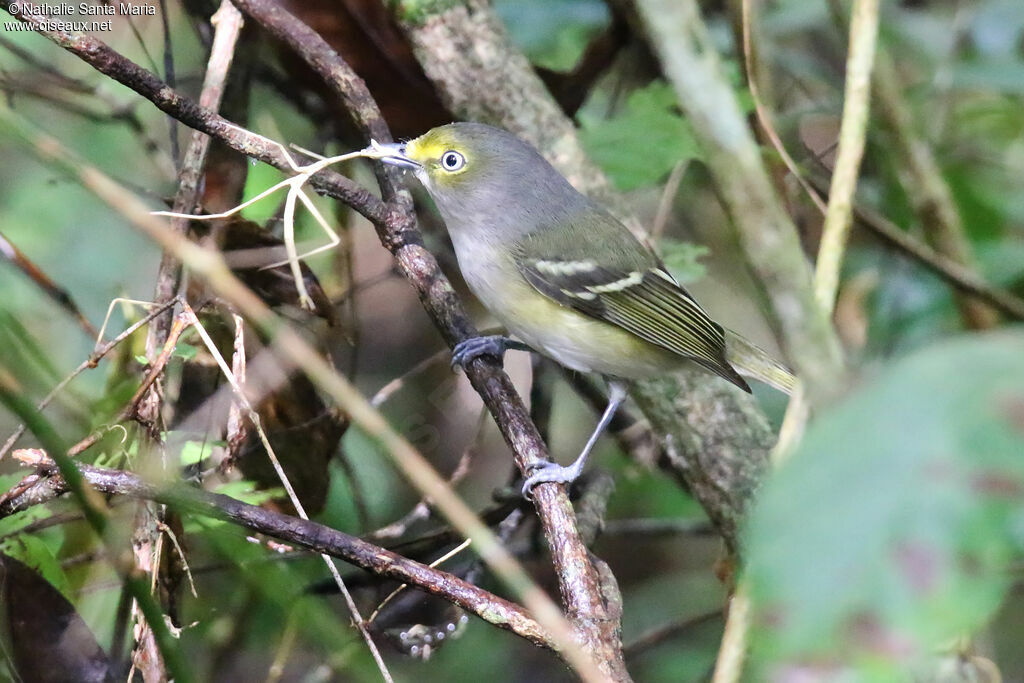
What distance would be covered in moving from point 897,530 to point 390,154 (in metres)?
2.34

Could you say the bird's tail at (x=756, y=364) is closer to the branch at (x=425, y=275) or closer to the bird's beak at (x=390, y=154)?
the branch at (x=425, y=275)

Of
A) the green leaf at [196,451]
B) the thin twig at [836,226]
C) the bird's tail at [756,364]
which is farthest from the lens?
the bird's tail at [756,364]

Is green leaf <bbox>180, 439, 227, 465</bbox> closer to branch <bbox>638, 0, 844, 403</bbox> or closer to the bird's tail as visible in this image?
branch <bbox>638, 0, 844, 403</bbox>

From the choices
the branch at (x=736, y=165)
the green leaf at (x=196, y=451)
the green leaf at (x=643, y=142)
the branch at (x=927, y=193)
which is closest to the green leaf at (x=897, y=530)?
the branch at (x=736, y=165)

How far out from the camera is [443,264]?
4.05 metres

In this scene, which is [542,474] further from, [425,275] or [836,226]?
[836,226]

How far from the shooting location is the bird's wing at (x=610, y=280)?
10.7 ft

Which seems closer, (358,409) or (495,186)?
(358,409)

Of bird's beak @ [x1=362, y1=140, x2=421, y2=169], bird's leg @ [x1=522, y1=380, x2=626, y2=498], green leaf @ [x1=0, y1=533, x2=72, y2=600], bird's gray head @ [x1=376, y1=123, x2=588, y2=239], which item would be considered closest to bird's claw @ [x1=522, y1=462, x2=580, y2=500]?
bird's leg @ [x1=522, y1=380, x2=626, y2=498]

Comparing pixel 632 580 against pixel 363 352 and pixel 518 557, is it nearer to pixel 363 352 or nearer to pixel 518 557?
pixel 518 557

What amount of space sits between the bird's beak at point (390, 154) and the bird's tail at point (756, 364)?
1.36m

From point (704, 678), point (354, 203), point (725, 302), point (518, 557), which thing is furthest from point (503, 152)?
point (725, 302)

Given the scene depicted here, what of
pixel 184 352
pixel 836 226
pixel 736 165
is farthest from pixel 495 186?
pixel 736 165

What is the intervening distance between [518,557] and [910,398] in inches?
124
